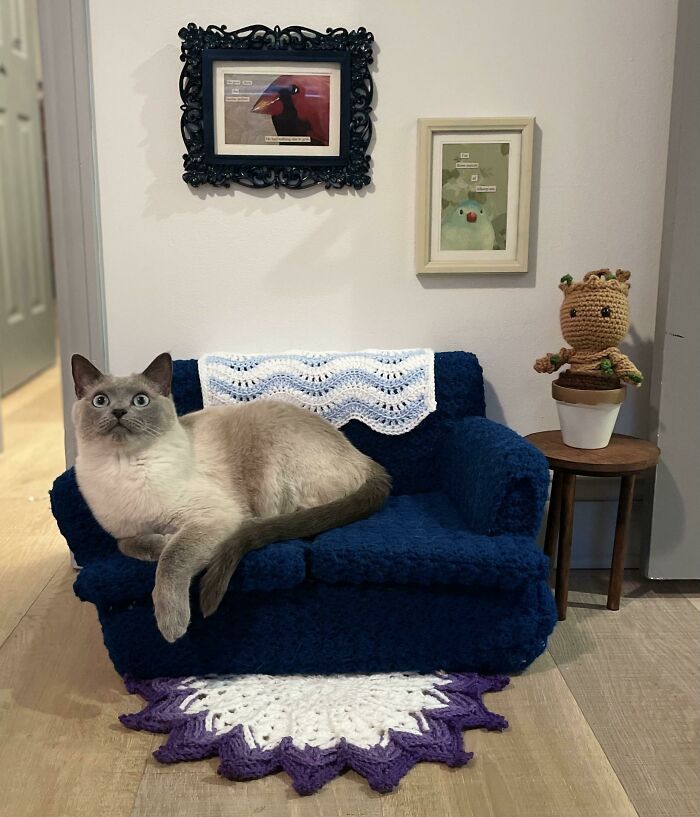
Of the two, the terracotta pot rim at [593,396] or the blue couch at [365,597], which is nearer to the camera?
the blue couch at [365,597]

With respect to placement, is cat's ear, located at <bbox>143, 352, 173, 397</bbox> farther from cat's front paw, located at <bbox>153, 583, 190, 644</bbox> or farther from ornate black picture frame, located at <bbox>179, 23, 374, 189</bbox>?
ornate black picture frame, located at <bbox>179, 23, 374, 189</bbox>

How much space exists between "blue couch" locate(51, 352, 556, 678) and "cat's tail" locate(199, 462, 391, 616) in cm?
3

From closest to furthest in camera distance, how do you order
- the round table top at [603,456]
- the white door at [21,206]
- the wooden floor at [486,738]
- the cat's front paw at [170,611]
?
1. the wooden floor at [486,738]
2. the cat's front paw at [170,611]
3. the round table top at [603,456]
4. the white door at [21,206]

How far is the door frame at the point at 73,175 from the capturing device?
2074 millimetres

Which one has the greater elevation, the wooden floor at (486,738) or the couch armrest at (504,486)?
the couch armrest at (504,486)

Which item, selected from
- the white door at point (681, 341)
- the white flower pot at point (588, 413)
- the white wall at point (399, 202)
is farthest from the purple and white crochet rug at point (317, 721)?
the white wall at point (399, 202)

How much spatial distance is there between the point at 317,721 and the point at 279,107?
4.98 ft

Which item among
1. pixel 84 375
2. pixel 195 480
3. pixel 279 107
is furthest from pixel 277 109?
pixel 195 480

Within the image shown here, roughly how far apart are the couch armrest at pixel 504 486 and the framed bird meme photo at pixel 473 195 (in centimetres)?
57

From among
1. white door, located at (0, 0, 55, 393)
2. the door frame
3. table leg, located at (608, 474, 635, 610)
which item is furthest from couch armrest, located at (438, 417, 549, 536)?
white door, located at (0, 0, 55, 393)

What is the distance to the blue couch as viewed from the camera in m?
1.67

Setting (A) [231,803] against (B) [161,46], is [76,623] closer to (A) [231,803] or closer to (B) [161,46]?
(A) [231,803]

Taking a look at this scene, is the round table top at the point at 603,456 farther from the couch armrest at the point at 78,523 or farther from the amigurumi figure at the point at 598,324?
the couch armrest at the point at 78,523

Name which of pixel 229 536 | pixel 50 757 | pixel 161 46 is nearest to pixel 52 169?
pixel 161 46
